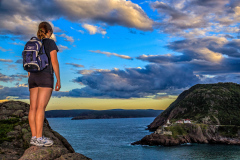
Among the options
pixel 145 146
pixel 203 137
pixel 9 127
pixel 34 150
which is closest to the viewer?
pixel 34 150

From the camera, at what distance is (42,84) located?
8.77 metres

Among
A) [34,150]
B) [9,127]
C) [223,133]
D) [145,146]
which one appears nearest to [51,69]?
[34,150]

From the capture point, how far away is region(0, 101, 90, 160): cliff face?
8.72m

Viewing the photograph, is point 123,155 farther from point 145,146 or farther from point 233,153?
point 233,153

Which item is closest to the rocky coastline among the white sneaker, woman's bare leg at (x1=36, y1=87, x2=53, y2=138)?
the white sneaker

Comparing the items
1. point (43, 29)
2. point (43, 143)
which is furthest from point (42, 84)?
point (43, 143)

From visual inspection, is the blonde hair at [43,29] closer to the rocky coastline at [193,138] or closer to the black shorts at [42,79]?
the black shorts at [42,79]

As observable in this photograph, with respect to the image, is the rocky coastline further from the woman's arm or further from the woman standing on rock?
the woman's arm

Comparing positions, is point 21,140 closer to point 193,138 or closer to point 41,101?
point 41,101

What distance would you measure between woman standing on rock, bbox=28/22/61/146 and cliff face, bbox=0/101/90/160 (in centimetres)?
57

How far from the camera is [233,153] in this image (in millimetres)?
98375

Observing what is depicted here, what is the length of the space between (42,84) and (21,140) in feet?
15.6

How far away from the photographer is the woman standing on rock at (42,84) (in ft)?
28.7

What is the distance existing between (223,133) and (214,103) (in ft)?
222
